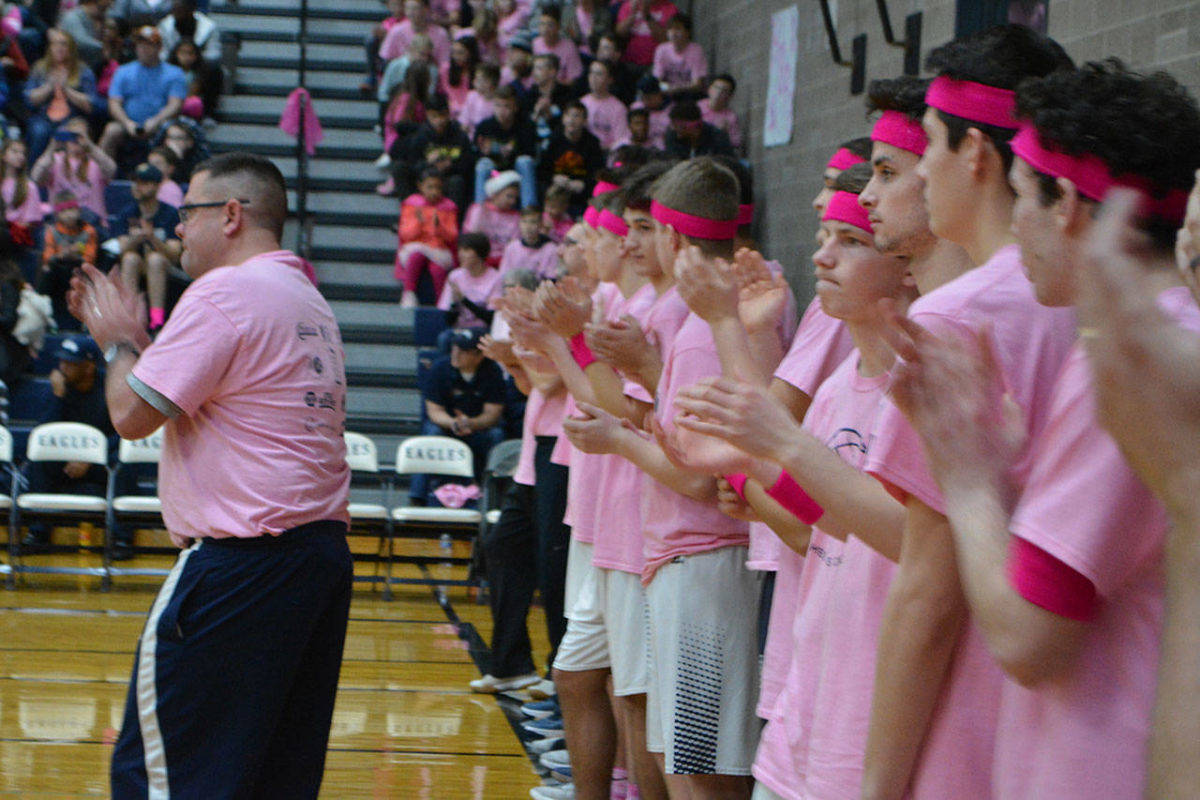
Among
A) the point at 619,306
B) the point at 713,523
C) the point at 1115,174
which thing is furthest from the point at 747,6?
the point at 1115,174

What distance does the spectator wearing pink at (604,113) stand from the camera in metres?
12.9

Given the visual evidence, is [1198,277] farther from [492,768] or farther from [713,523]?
[492,768]

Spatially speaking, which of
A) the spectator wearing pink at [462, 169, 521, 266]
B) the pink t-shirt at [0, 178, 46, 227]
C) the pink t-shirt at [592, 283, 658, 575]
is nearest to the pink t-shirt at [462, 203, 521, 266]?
the spectator wearing pink at [462, 169, 521, 266]

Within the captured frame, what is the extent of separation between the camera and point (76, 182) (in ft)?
39.6

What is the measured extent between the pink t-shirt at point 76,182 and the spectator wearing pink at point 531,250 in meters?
3.81

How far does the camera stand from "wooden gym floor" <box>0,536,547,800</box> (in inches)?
199

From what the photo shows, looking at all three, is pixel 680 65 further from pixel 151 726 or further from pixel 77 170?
pixel 151 726

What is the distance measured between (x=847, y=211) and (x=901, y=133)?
0.31 m

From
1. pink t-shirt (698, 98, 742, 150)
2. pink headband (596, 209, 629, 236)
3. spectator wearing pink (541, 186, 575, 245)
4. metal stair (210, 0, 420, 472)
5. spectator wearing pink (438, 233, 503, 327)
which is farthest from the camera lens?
metal stair (210, 0, 420, 472)

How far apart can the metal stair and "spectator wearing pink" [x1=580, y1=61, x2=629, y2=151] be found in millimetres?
2343

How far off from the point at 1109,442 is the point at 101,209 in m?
12.1

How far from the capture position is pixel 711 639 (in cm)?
326

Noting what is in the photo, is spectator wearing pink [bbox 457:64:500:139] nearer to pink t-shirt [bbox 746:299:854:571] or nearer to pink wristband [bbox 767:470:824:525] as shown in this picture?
pink t-shirt [bbox 746:299:854:571]

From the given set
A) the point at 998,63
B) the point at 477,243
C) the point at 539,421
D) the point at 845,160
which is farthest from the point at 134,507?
the point at 998,63
